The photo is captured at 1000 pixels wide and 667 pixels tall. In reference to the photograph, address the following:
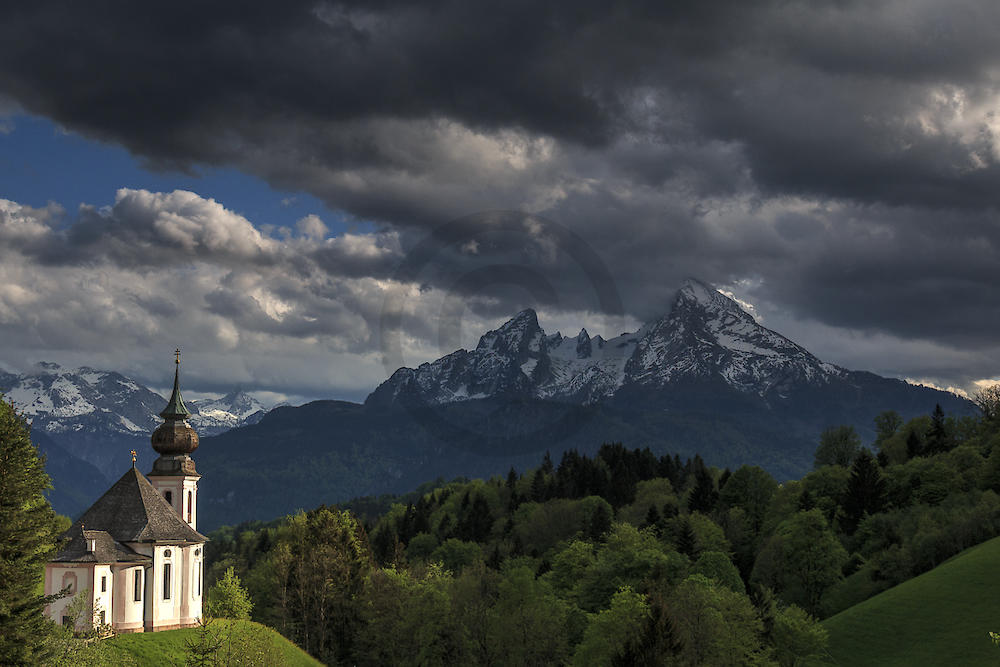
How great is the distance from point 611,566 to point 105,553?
4925cm

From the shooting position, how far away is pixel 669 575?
364ft

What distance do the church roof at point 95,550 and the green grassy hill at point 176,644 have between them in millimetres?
9093

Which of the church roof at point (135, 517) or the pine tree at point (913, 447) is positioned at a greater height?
the pine tree at point (913, 447)

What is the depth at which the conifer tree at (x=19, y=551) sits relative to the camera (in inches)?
2419

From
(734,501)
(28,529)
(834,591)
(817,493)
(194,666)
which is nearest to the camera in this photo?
(28,529)

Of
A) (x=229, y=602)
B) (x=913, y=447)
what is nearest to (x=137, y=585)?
(x=229, y=602)

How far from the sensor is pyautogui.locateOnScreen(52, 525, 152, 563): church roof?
9519cm

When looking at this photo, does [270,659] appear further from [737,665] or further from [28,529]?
[737,665]

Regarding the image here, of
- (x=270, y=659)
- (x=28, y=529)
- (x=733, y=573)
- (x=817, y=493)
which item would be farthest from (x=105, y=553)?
(x=817, y=493)

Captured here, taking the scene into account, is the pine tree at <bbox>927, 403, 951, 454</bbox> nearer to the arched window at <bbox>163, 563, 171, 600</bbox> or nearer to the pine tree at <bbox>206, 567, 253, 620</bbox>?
the pine tree at <bbox>206, 567, 253, 620</bbox>

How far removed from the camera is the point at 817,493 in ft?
504

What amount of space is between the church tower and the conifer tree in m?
55.7

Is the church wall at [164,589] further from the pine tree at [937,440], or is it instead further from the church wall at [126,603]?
the pine tree at [937,440]

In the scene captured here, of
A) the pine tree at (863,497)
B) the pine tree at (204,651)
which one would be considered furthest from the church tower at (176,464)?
the pine tree at (863,497)
